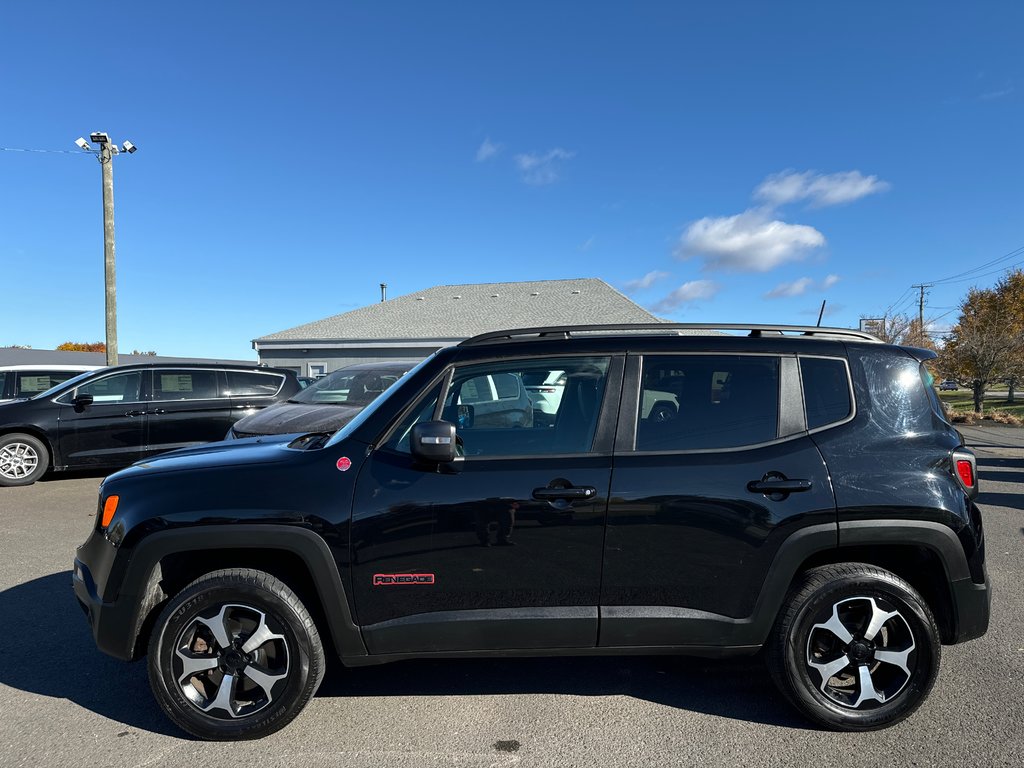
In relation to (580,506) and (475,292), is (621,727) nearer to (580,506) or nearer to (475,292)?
(580,506)

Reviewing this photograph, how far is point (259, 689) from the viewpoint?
118 inches

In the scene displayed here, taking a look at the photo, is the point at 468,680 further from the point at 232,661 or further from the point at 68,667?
the point at 68,667

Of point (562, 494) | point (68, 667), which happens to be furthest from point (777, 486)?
point (68, 667)

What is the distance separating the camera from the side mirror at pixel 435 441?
9.18 feet

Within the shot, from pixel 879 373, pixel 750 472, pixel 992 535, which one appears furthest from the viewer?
pixel 992 535

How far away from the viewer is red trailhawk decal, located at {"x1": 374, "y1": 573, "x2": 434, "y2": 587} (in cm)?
289

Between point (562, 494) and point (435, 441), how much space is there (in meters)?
0.62

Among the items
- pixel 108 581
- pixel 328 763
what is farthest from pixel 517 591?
pixel 108 581

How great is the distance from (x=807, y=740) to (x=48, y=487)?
32.6 ft

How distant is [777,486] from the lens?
115 inches

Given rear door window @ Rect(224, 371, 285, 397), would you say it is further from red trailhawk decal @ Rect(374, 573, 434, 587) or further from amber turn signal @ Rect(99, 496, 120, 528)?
red trailhawk decal @ Rect(374, 573, 434, 587)

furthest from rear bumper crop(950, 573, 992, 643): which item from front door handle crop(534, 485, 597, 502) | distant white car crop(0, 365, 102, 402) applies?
distant white car crop(0, 365, 102, 402)

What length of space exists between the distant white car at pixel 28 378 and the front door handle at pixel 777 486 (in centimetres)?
1240

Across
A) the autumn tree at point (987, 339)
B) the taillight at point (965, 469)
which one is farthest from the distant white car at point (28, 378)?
the autumn tree at point (987, 339)
